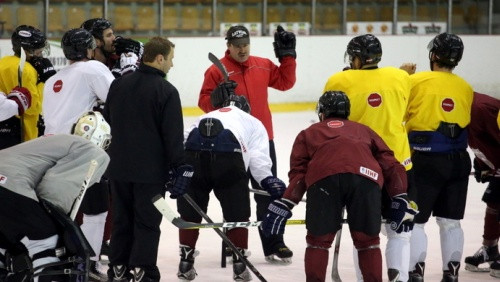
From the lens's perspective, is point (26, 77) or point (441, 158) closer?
point (441, 158)

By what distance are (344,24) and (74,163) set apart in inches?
401

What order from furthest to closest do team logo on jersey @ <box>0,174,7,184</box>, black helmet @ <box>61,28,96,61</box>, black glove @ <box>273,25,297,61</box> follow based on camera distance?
black glove @ <box>273,25,297,61</box>
black helmet @ <box>61,28,96,61</box>
team logo on jersey @ <box>0,174,7,184</box>

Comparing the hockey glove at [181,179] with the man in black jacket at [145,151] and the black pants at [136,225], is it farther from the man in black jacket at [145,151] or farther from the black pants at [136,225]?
the black pants at [136,225]

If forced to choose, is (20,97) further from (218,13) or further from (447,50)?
(218,13)

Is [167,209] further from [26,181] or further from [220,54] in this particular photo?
[220,54]

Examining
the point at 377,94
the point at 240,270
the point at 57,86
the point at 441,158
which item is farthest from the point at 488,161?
the point at 57,86

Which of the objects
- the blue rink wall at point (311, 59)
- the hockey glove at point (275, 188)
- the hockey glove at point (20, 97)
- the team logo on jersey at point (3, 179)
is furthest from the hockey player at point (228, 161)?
the blue rink wall at point (311, 59)

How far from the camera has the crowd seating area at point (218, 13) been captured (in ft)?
39.9

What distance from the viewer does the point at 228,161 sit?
17.3 ft

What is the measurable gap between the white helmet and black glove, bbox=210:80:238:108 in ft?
4.15

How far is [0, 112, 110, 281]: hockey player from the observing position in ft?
13.2

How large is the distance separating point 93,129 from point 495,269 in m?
2.46

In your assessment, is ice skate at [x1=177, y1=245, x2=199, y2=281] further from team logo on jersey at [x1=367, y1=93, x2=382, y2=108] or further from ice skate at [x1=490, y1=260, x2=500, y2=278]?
ice skate at [x1=490, y1=260, x2=500, y2=278]

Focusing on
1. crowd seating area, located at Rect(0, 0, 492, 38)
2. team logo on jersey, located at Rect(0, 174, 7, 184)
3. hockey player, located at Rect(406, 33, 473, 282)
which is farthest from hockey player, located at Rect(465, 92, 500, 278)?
crowd seating area, located at Rect(0, 0, 492, 38)
